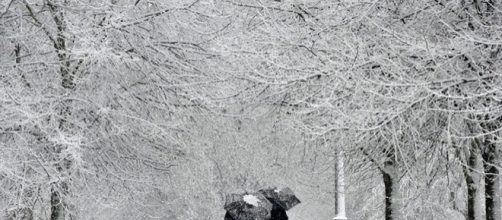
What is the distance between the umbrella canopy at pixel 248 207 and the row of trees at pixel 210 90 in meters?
0.93

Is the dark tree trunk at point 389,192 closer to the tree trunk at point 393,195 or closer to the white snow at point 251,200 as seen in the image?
the tree trunk at point 393,195

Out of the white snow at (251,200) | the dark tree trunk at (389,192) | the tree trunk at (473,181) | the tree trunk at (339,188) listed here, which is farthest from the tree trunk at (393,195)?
the white snow at (251,200)

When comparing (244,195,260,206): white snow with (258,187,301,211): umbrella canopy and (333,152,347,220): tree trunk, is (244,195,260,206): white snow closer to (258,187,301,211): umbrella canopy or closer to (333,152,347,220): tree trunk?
(258,187,301,211): umbrella canopy

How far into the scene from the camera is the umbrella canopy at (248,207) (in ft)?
26.2

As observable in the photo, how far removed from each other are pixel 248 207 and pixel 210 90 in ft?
9.94

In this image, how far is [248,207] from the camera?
26.3ft

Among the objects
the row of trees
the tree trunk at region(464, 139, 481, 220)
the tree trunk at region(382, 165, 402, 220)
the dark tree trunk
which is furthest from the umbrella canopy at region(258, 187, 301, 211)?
the dark tree trunk

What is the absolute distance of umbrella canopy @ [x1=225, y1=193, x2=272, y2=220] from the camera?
8.00 m

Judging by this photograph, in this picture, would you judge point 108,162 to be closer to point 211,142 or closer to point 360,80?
point 211,142

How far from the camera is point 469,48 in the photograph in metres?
7.30

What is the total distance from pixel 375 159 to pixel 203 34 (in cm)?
302

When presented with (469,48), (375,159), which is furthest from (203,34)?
(469,48)

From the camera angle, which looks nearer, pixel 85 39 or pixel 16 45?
pixel 85 39

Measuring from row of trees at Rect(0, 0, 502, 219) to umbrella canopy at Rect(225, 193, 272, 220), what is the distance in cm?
93
